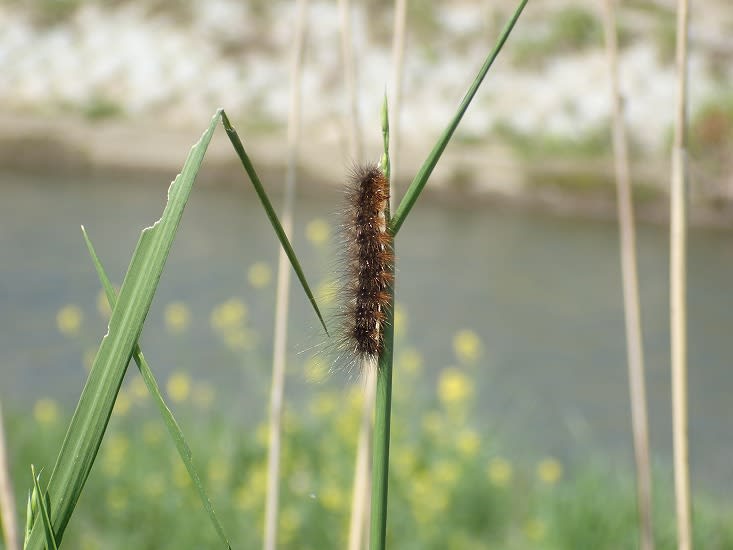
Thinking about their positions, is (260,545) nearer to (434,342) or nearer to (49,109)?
(434,342)

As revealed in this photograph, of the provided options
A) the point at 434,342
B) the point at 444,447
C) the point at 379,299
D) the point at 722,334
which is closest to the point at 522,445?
the point at 444,447

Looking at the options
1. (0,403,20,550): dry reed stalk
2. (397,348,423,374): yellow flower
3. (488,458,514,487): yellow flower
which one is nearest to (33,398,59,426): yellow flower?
(397,348,423,374): yellow flower

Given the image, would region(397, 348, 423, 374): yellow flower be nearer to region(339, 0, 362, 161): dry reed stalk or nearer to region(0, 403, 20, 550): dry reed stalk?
region(339, 0, 362, 161): dry reed stalk

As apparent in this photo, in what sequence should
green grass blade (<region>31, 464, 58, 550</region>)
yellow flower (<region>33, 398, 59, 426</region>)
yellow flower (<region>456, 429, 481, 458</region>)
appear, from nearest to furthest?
green grass blade (<region>31, 464, 58, 550</region>), yellow flower (<region>456, 429, 481, 458</region>), yellow flower (<region>33, 398, 59, 426</region>)

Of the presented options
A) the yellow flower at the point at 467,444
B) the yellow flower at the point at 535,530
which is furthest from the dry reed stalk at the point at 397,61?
the yellow flower at the point at 467,444

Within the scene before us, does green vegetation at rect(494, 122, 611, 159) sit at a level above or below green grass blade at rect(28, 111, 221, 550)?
above

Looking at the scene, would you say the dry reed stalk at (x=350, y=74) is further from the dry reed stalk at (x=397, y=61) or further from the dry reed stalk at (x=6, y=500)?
the dry reed stalk at (x=6, y=500)
